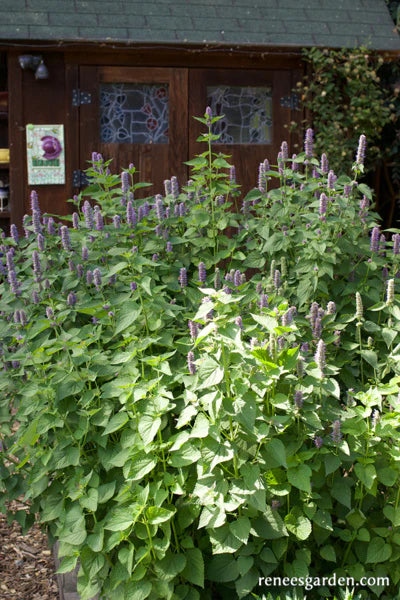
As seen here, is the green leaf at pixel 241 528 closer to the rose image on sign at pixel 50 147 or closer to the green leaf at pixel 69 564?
the green leaf at pixel 69 564

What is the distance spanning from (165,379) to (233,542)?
60cm

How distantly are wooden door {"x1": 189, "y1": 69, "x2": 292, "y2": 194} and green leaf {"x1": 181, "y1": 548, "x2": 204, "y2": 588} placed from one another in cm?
470

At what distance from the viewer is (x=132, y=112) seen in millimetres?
6770

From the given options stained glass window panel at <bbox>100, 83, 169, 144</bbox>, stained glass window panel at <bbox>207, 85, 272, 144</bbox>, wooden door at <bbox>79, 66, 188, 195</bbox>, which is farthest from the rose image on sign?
stained glass window panel at <bbox>207, 85, 272, 144</bbox>

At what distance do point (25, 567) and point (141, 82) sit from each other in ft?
14.3

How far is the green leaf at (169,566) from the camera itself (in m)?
2.53

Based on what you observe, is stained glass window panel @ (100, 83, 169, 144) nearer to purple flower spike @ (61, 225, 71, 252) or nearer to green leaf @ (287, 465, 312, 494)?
purple flower spike @ (61, 225, 71, 252)

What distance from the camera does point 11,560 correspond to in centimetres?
377

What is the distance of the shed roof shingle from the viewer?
21.1 ft

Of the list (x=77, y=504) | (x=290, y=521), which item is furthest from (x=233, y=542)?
(x=77, y=504)

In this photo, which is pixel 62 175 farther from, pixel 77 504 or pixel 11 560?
pixel 77 504

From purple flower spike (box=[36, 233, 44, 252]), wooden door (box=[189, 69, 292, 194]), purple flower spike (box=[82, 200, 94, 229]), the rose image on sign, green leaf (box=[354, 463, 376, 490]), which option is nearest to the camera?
green leaf (box=[354, 463, 376, 490])

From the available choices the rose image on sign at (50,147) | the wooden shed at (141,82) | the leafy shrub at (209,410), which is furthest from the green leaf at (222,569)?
the rose image on sign at (50,147)

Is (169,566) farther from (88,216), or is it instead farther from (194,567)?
(88,216)
